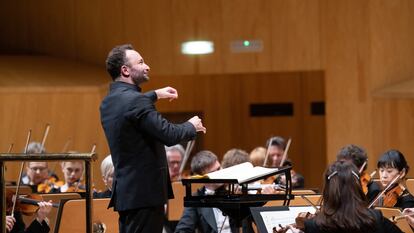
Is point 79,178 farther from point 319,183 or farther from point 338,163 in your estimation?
point 319,183

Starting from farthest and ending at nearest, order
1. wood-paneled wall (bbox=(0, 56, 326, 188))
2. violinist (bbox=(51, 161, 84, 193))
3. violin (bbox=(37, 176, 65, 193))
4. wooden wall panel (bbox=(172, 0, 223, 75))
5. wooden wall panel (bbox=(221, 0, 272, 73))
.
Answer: wood-paneled wall (bbox=(0, 56, 326, 188)) → wooden wall panel (bbox=(172, 0, 223, 75)) → wooden wall panel (bbox=(221, 0, 272, 73)) → violin (bbox=(37, 176, 65, 193)) → violinist (bbox=(51, 161, 84, 193))

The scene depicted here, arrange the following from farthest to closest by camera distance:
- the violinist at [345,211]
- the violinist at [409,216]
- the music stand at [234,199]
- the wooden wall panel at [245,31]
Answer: the wooden wall panel at [245,31], the violinist at [409,216], the music stand at [234,199], the violinist at [345,211]

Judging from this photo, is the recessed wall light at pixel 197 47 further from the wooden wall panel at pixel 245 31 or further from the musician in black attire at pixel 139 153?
the musician in black attire at pixel 139 153

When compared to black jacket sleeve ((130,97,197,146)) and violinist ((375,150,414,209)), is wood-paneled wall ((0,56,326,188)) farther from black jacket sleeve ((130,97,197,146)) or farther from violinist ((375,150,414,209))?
black jacket sleeve ((130,97,197,146))

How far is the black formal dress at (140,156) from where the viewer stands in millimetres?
4004

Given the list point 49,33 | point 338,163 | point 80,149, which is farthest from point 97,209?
point 49,33

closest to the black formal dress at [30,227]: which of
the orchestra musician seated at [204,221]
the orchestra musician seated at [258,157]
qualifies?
the orchestra musician seated at [204,221]

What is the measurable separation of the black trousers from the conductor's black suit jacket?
4 cm

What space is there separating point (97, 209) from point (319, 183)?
6.45 m

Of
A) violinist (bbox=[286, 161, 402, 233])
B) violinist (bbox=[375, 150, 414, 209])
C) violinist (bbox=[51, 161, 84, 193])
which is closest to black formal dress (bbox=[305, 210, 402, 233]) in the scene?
violinist (bbox=[286, 161, 402, 233])

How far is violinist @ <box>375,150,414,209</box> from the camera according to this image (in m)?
5.55

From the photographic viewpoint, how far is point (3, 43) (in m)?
10.8

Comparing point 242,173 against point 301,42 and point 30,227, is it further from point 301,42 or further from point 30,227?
point 301,42

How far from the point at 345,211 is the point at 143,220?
915 millimetres
